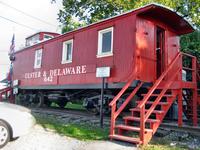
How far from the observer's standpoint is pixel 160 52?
35.7 feet

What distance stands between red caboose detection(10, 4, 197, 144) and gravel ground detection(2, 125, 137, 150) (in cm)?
44

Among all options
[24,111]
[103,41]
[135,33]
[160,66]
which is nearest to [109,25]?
[103,41]

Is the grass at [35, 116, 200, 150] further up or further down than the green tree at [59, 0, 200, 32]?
further down

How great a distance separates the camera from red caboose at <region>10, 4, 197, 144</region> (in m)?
8.65

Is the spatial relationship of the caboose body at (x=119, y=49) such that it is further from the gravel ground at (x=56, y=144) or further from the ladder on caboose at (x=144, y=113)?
the gravel ground at (x=56, y=144)

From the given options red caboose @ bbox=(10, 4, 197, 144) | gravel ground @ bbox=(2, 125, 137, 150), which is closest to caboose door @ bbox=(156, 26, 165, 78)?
red caboose @ bbox=(10, 4, 197, 144)

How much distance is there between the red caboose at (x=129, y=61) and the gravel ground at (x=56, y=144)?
0.44m

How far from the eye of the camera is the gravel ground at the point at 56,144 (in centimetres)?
601

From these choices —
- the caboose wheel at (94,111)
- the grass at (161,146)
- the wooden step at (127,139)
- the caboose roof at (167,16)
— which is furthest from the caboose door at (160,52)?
the wooden step at (127,139)

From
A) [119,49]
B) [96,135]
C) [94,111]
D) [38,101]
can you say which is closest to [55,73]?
[94,111]

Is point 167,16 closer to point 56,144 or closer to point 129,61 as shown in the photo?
point 129,61

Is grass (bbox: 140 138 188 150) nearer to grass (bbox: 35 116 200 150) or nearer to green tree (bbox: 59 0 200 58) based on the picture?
grass (bbox: 35 116 200 150)

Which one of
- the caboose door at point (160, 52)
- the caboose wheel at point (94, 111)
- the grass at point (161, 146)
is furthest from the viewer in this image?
the caboose wheel at point (94, 111)

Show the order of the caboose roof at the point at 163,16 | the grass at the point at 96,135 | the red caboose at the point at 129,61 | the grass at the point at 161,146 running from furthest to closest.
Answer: the caboose roof at the point at 163,16, the red caboose at the point at 129,61, the grass at the point at 96,135, the grass at the point at 161,146
